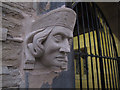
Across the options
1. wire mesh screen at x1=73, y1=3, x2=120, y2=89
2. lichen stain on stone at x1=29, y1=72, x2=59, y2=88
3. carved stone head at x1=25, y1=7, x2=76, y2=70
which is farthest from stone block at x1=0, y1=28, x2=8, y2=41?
wire mesh screen at x1=73, y1=3, x2=120, y2=89

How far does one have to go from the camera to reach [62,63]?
64 cm

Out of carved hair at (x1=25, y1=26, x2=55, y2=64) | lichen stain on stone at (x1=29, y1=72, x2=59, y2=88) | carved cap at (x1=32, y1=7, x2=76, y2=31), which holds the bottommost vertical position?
lichen stain on stone at (x1=29, y1=72, x2=59, y2=88)

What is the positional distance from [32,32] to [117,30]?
2167 mm

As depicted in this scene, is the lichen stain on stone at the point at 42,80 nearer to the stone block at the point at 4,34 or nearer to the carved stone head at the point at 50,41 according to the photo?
the carved stone head at the point at 50,41

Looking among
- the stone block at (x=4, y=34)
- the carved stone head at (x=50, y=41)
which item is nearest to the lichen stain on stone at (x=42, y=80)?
the carved stone head at (x=50, y=41)

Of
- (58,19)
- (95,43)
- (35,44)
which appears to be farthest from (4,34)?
(95,43)

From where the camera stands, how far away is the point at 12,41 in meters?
0.65

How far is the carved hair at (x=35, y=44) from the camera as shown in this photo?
615 millimetres

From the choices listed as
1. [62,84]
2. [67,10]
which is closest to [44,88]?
[62,84]

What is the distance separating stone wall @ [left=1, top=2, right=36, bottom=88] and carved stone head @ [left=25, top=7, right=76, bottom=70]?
0.07m

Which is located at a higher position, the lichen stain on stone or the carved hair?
Answer: the carved hair

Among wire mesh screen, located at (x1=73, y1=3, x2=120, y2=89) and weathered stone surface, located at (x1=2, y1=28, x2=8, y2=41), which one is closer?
weathered stone surface, located at (x1=2, y1=28, x2=8, y2=41)

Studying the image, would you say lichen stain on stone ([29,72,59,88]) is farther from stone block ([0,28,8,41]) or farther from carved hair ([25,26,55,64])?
stone block ([0,28,8,41])

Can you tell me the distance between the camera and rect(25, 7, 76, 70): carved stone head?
623 millimetres
